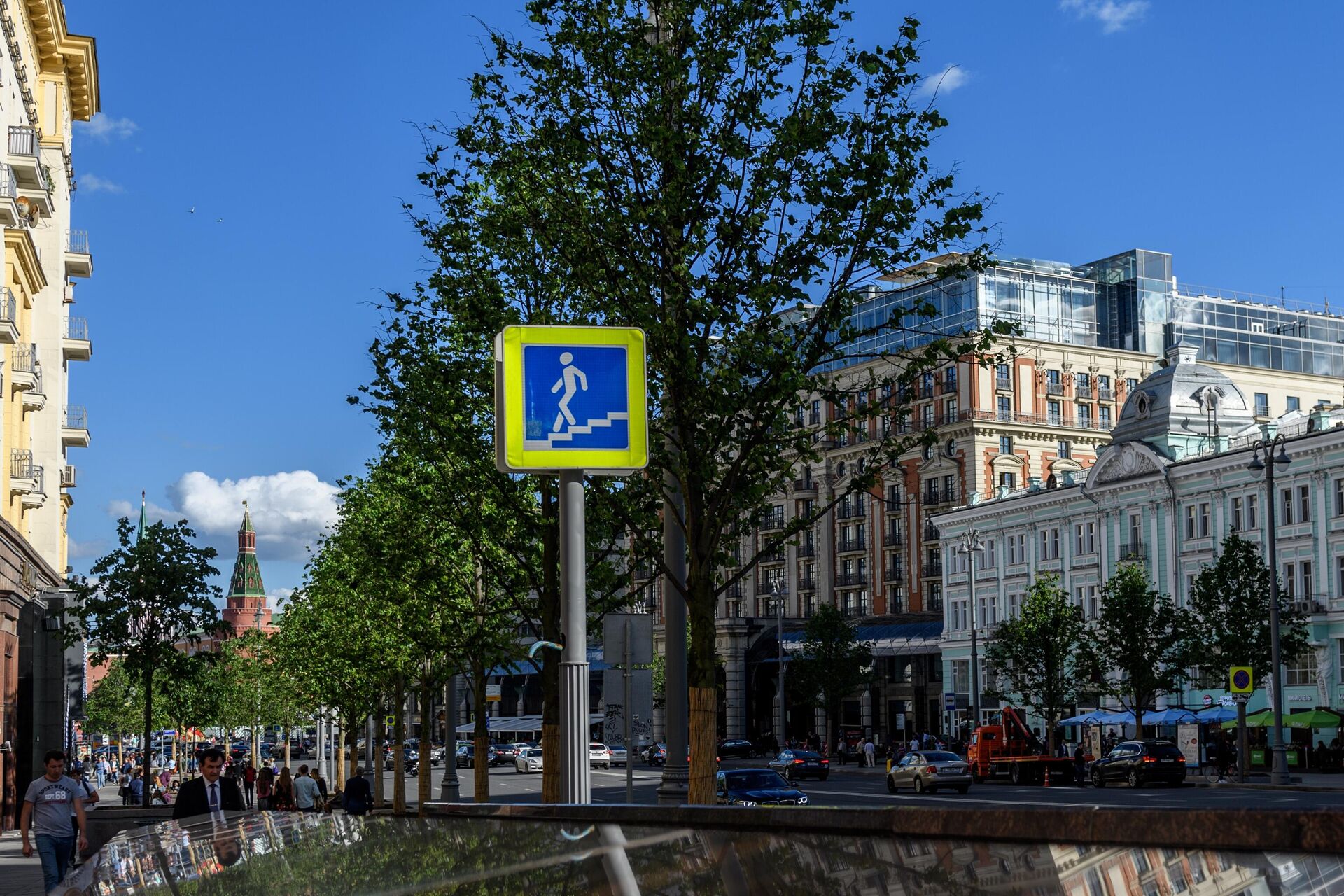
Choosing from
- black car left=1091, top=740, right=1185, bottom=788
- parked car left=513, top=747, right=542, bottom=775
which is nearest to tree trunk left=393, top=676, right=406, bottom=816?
black car left=1091, top=740, right=1185, bottom=788

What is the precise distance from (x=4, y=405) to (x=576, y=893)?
36869mm

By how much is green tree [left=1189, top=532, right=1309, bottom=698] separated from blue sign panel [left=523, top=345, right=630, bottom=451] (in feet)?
157

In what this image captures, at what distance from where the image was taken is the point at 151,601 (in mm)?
31562

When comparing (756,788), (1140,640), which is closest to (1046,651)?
(1140,640)

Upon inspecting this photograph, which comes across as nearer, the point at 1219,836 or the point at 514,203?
the point at 1219,836

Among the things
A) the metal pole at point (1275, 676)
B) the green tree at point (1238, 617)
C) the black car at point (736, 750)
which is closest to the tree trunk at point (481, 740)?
the metal pole at point (1275, 676)

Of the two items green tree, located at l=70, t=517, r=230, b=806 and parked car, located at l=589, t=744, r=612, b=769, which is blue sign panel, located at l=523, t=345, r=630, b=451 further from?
parked car, located at l=589, t=744, r=612, b=769

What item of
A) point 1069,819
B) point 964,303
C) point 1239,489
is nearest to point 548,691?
point 1069,819

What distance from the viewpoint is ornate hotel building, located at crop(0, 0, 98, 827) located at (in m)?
36.7

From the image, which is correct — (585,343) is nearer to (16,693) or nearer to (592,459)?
(592,459)

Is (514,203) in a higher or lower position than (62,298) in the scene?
lower

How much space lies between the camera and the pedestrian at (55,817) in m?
17.2

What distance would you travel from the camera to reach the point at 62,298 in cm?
4766

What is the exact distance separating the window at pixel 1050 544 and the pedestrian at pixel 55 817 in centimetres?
7315
